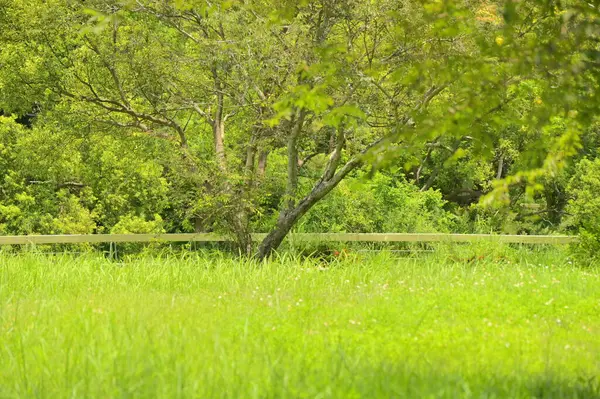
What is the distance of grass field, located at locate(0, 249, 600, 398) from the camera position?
4.45 meters

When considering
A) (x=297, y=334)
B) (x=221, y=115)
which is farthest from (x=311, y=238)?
(x=297, y=334)

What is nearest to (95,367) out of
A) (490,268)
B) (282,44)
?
(490,268)

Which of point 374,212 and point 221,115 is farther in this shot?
point 374,212

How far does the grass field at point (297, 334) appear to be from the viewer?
4.45m

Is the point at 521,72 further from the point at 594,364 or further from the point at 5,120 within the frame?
the point at 5,120

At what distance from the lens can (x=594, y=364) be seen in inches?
213

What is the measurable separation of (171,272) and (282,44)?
5.36 meters

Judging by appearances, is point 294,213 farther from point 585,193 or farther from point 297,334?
point 585,193

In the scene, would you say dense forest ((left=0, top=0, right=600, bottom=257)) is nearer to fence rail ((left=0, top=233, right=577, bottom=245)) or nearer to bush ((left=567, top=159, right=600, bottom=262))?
bush ((left=567, top=159, right=600, bottom=262))

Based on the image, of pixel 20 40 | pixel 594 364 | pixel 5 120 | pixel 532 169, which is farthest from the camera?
pixel 5 120

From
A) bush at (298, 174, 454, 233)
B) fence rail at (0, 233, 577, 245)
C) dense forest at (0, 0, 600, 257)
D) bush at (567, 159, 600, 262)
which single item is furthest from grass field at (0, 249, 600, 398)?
bush at (567, 159, 600, 262)

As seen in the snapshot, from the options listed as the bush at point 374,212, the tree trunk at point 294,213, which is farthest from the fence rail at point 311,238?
the bush at point 374,212

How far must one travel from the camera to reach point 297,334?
19.4 ft

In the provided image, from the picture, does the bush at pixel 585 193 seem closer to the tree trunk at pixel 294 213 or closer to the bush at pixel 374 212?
the bush at pixel 374 212
